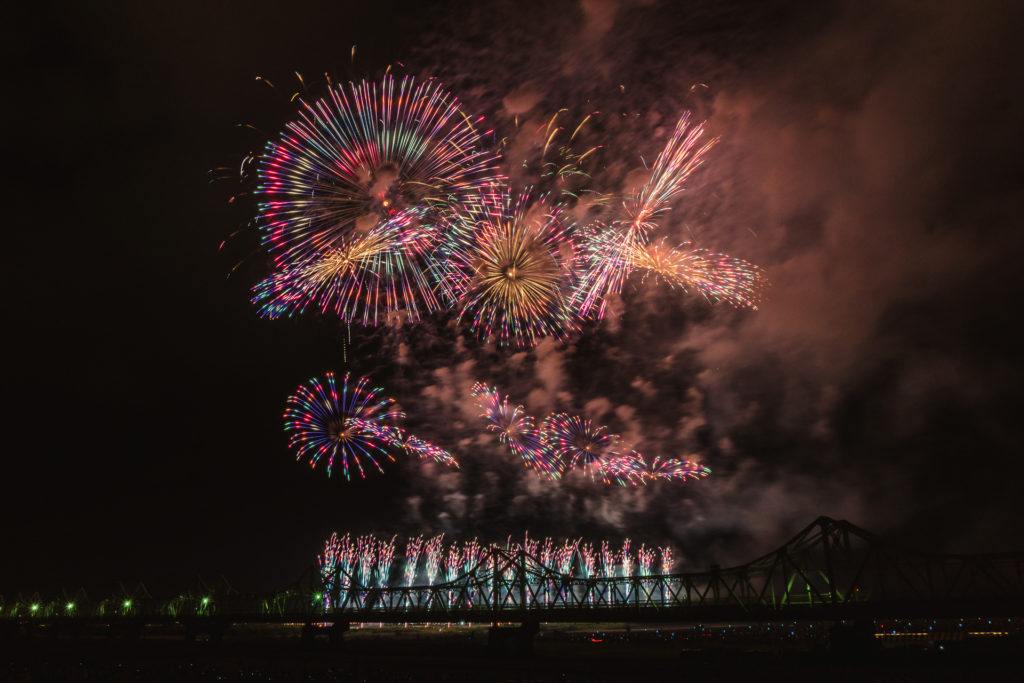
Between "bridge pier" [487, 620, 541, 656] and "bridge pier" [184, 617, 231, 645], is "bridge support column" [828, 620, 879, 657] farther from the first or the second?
"bridge pier" [184, 617, 231, 645]

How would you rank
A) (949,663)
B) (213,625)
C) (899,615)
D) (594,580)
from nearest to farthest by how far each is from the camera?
(949,663), (899,615), (594,580), (213,625)

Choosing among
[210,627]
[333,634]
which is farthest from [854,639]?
[210,627]

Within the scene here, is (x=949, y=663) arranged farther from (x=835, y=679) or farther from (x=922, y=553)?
(x=922, y=553)

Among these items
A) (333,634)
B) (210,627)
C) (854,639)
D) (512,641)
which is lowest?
(512,641)

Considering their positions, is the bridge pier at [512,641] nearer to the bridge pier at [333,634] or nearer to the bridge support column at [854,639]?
the bridge support column at [854,639]

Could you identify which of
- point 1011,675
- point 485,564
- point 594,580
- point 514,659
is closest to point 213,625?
point 485,564

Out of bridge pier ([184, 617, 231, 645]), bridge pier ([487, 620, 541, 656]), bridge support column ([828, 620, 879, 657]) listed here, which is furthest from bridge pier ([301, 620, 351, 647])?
bridge support column ([828, 620, 879, 657])

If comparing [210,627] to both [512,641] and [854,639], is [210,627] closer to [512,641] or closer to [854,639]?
[512,641]

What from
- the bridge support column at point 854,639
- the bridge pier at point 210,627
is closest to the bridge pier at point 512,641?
the bridge support column at point 854,639
